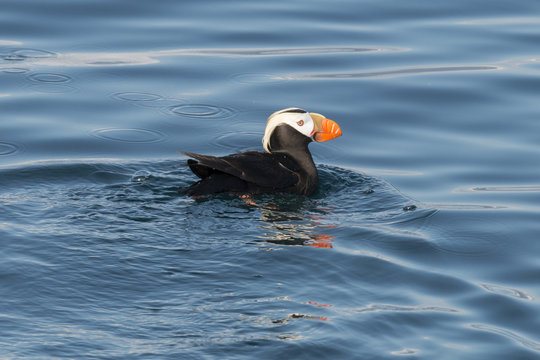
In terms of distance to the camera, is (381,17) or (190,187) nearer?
(190,187)

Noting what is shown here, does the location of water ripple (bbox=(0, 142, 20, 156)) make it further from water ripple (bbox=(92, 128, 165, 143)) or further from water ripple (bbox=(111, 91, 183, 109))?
water ripple (bbox=(111, 91, 183, 109))

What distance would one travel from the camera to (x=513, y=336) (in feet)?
19.5


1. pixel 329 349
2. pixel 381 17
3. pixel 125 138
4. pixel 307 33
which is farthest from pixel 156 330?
pixel 381 17

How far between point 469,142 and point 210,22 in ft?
16.2

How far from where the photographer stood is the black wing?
800 cm

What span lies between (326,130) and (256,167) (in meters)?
0.96

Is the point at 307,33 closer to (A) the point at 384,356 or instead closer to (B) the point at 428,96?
(B) the point at 428,96

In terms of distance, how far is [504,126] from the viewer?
33.8 ft

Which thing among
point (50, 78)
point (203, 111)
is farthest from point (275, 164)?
point (50, 78)

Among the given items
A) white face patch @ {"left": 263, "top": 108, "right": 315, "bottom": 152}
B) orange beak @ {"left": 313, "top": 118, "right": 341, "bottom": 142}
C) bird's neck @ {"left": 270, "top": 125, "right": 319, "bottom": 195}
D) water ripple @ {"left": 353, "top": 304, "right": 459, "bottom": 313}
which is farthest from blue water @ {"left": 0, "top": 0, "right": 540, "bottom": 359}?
white face patch @ {"left": 263, "top": 108, "right": 315, "bottom": 152}

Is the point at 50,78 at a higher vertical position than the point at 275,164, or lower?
higher

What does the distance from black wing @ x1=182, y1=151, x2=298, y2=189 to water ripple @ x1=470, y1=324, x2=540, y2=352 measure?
2.69 metres

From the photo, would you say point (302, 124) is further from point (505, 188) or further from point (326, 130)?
point (505, 188)

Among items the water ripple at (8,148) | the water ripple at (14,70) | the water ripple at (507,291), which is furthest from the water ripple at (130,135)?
the water ripple at (507,291)
